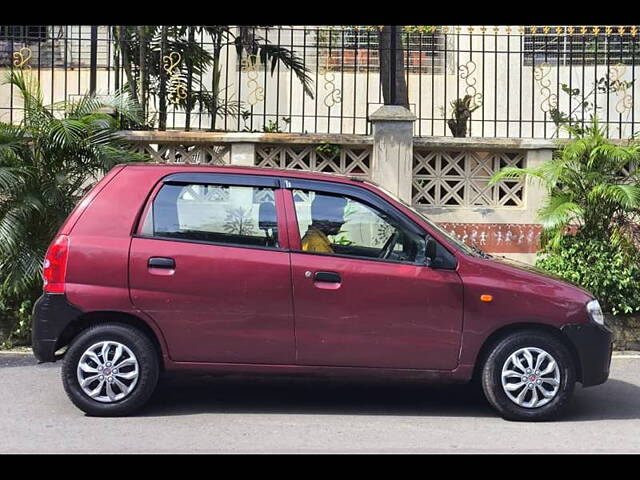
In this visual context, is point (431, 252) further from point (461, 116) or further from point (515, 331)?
point (461, 116)

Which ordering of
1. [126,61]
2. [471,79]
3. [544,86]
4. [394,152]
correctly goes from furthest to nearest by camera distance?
1. [471,79]
2. [126,61]
3. [544,86]
4. [394,152]

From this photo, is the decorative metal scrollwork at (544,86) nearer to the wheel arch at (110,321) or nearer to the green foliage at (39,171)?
the green foliage at (39,171)

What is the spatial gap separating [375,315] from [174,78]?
590cm

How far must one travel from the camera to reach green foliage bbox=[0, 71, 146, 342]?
338 inches

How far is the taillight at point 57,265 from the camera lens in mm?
6461

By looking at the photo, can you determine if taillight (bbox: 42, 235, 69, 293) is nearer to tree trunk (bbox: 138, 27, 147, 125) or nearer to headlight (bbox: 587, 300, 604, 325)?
headlight (bbox: 587, 300, 604, 325)

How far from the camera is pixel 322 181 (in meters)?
6.79

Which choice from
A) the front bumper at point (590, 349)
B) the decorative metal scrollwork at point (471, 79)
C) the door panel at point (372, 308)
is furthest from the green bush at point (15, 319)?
the decorative metal scrollwork at point (471, 79)

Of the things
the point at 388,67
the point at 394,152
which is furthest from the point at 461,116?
the point at 394,152

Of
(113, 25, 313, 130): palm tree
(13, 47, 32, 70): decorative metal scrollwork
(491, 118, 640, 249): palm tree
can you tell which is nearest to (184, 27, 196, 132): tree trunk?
(113, 25, 313, 130): palm tree

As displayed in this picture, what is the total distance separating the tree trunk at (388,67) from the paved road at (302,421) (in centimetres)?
453

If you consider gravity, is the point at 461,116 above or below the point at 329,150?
above

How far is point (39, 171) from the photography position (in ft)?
29.3
